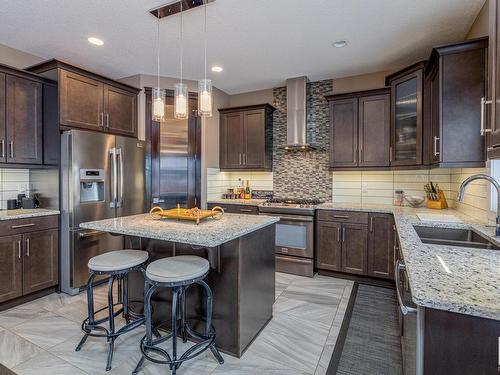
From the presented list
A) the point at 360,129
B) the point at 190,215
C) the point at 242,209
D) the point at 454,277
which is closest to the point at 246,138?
the point at 242,209

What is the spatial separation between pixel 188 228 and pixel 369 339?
1.75 m

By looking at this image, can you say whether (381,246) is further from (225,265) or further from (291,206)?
(225,265)

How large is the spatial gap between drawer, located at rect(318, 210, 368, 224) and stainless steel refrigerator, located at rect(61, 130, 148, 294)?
2.54 metres

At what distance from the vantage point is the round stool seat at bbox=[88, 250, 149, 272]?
6.43 ft

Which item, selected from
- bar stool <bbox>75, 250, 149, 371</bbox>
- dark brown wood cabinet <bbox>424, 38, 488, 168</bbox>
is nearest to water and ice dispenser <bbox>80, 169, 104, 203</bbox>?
bar stool <bbox>75, 250, 149, 371</bbox>

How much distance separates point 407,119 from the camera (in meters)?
3.26

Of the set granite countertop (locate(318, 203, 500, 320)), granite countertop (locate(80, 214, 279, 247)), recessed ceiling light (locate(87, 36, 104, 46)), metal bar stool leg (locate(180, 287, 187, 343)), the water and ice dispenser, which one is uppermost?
recessed ceiling light (locate(87, 36, 104, 46))

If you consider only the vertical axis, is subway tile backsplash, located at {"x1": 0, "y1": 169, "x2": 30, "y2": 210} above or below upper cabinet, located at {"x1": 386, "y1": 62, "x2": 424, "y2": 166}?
below

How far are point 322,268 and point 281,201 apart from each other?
118 centimetres

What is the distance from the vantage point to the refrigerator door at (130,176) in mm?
3514

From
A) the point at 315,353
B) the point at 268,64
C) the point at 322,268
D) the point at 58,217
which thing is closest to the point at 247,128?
the point at 268,64

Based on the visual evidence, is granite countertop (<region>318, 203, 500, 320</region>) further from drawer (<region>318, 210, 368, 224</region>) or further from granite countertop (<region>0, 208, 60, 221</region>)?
granite countertop (<region>0, 208, 60, 221</region>)

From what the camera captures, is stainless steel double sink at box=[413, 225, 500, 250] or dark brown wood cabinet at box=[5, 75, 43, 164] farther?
dark brown wood cabinet at box=[5, 75, 43, 164]

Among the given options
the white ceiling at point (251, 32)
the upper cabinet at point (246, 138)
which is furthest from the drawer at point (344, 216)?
the white ceiling at point (251, 32)
